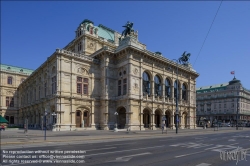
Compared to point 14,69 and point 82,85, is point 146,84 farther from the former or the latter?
point 14,69

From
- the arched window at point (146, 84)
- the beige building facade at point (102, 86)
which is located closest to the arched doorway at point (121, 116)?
the beige building facade at point (102, 86)

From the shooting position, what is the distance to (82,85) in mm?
41781

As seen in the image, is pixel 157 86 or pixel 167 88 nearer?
pixel 157 86

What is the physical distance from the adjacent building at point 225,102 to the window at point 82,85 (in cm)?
7678

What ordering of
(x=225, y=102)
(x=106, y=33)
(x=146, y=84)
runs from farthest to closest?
(x=225, y=102) → (x=106, y=33) → (x=146, y=84)

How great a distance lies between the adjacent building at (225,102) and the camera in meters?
104

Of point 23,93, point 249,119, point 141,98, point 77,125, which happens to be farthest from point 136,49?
point 249,119

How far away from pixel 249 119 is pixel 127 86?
108 metres

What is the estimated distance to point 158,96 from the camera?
4791 centimetres

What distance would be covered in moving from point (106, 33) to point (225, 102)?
272ft

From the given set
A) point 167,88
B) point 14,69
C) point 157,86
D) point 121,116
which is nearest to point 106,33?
point 157,86

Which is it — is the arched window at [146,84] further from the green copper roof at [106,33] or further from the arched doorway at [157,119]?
the green copper roof at [106,33]

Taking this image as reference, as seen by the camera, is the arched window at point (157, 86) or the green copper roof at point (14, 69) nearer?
the arched window at point (157, 86)

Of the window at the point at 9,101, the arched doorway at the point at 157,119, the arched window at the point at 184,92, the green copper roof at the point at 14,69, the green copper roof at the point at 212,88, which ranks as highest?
the green copper roof at the point at 14,69
